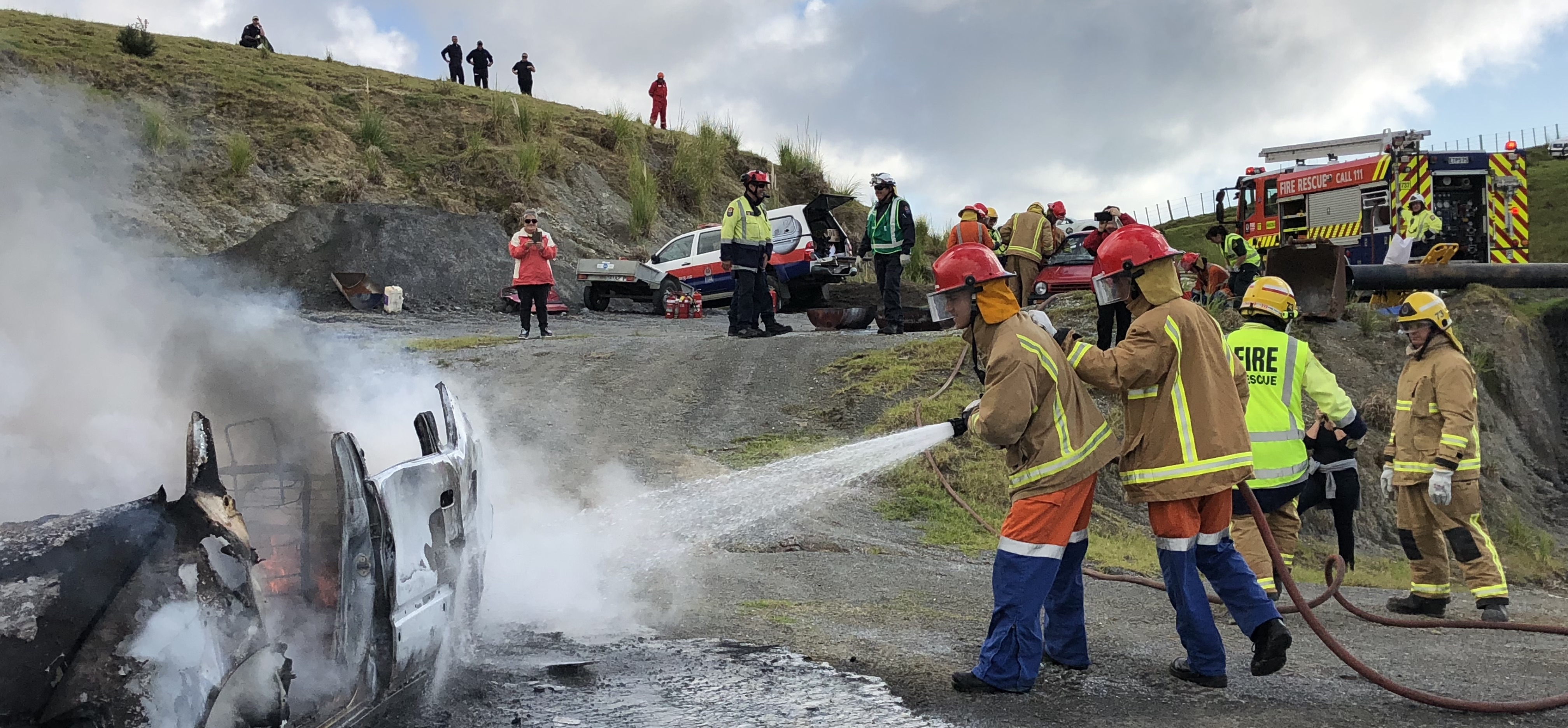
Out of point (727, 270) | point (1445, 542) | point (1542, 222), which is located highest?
point (1542, 222)

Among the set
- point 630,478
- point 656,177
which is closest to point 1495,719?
point 630,478

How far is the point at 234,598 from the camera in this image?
2.90 m

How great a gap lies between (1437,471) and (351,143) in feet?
80.5

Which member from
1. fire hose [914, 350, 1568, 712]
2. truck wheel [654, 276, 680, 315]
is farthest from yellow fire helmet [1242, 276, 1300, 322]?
truck wheel [654, 276, 680, 315]

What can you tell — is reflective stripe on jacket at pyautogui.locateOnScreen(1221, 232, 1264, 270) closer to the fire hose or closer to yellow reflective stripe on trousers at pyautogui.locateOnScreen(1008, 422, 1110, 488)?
the fire hose

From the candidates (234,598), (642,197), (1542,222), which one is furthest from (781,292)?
(1542,222)

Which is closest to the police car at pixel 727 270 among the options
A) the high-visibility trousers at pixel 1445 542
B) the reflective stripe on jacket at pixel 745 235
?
the reflective stripe on jacket at pixel 745 235

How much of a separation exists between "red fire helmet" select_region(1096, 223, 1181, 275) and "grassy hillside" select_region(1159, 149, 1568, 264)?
2136 centimetres

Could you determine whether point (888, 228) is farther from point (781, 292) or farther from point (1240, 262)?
point (781, 292)

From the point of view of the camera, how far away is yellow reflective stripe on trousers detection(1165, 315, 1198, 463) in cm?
445

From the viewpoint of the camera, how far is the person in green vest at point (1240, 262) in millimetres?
15258

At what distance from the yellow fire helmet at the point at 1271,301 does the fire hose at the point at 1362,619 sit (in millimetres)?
1004

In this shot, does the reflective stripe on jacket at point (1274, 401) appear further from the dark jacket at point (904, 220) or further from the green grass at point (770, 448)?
the dark jacket at point (904, 220)

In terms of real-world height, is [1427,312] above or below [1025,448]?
above
